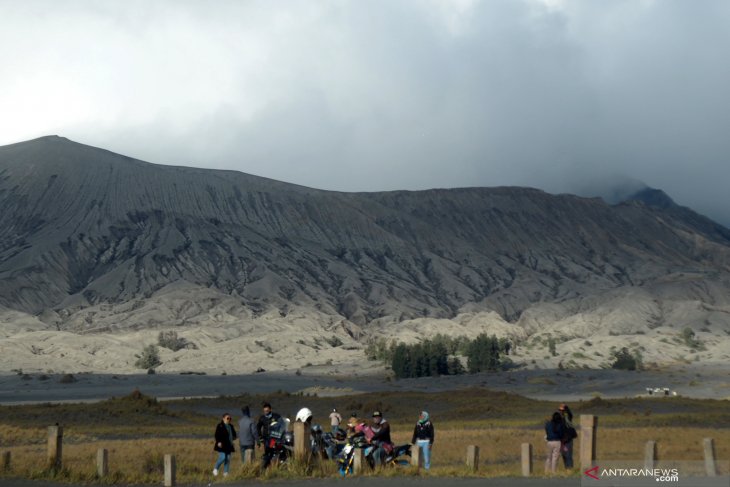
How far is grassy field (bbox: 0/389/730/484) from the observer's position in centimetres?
2212

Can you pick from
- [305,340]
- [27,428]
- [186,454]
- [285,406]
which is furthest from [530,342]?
[186,454]

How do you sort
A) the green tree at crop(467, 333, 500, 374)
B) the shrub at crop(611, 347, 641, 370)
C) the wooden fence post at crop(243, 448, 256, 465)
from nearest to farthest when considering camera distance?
the wooden fence post at crop(243, 448, 256, 465) → the green tree at crop(467, 333, 500, 374) → the shrub at crop(611, 347, 641, 370)

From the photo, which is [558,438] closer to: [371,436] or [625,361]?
[371,436]

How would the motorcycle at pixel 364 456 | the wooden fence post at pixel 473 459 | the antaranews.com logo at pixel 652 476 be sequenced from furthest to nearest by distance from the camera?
the wooden fence post at pixel 473 459
the motorcycle at pixel 364 456
the antaranews.com logo at pixel 652 476

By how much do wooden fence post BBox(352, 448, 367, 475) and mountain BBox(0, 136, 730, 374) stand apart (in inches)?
4438

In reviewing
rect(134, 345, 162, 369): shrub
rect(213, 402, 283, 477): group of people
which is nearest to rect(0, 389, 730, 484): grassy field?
rect(213, 402, 283, 477): group of people

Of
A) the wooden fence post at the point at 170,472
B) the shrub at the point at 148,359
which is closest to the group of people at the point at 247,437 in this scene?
the wooden fence post at the point at 170,472

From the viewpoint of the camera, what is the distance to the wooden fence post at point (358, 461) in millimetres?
19969

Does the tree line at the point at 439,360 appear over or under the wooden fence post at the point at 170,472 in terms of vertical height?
over

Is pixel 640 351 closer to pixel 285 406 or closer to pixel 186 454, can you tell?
Result: pixel 285 406

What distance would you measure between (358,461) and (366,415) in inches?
1257

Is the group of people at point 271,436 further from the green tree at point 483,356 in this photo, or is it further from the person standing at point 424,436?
the green tree at point 483,356

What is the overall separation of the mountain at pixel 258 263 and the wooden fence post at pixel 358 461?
4438 inches

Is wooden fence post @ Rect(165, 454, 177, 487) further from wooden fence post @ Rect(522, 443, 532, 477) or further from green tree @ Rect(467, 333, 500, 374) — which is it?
green tree @ Rect(467, 333, 500, 374)
